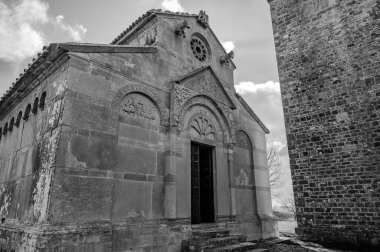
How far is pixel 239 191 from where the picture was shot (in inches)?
402

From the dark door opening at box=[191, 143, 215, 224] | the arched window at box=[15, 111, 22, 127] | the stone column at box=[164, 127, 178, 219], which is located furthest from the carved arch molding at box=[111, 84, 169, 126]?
the arched window at box=[15, 111, 22, 127]

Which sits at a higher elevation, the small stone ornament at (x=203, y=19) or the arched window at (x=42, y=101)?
the small stone ornament at (x=203, y=19)

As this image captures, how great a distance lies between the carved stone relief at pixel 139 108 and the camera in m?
7.36

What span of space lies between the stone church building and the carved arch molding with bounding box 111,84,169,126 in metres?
0.03

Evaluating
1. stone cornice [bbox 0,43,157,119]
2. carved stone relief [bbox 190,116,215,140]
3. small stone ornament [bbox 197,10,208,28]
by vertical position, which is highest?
small stone ornament [bbox 197,10,208,28]

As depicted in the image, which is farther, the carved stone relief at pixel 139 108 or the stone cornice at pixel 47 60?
the carved stone relief at pixel 139 108

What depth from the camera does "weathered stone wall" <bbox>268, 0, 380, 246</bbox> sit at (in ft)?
27.3

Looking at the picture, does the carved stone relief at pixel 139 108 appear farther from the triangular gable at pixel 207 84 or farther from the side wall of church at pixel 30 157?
the side wall of church at pixel 30 157

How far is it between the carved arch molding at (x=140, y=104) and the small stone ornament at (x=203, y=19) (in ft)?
14.8

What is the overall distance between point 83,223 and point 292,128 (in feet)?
26.6

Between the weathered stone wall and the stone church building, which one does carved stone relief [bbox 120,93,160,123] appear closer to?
the stone church building

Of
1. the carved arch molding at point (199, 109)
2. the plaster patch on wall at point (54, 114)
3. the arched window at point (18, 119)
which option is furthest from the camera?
the arched window at point (18, 119)

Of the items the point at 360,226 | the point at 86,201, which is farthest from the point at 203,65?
the point at 360,226

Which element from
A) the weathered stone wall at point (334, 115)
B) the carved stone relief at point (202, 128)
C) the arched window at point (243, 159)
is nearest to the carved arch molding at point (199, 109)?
the carved stone relief at point (202, 128)
